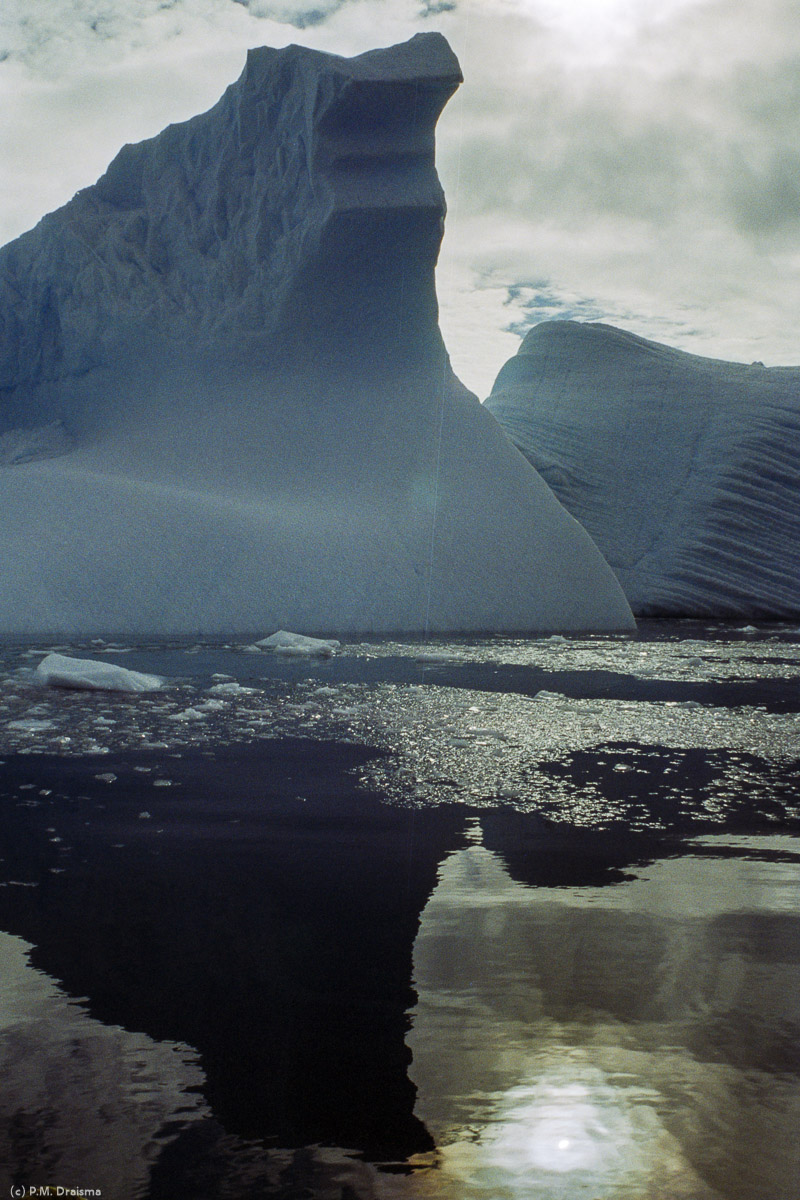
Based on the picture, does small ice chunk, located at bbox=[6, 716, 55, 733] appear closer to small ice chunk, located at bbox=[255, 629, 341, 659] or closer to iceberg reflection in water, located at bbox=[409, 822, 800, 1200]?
iceberg reflection in water, located at bbox=[409, 822, 800, 1200]

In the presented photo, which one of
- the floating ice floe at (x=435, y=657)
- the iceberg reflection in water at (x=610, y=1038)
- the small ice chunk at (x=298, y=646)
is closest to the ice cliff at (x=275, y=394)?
the small ice chunk at (x=298, y=646)

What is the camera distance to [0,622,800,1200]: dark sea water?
3.16ft

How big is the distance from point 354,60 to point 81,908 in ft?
38.2

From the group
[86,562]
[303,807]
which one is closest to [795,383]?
[86,562]

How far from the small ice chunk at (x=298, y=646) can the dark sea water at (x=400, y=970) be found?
3625 mm

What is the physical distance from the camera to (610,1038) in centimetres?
121

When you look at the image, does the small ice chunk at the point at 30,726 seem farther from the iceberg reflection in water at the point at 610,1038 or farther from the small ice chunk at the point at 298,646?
the small ice chunk at the point at 298,646

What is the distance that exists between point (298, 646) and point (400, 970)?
592 centimetres

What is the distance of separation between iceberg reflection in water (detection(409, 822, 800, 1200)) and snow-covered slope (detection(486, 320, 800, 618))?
1439 centimetres

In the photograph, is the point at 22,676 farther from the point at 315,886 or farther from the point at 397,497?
the point at 397,497

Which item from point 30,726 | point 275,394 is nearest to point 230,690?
point 30,726

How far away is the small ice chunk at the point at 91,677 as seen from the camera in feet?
15.6

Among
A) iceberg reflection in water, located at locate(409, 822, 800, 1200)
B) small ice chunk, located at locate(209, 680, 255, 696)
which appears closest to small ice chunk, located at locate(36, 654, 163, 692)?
small ice chunk, located at locate(209, 680, 255, 696)

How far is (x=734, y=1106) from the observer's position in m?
1.05
